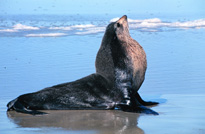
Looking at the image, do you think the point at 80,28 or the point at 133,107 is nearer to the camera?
the point at 133,107

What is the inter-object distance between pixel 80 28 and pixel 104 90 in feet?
38.9

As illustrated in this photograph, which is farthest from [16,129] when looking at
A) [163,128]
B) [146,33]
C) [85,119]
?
[146,33]

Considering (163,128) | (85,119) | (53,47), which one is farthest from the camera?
(53,47)

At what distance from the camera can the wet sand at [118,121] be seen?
198 inches

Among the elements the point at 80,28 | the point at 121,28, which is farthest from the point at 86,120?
the point at 80,28

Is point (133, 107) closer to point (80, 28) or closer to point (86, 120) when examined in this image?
point (86, 120)

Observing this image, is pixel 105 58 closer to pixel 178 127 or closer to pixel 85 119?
pixel 85 119

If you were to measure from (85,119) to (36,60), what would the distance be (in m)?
5.63

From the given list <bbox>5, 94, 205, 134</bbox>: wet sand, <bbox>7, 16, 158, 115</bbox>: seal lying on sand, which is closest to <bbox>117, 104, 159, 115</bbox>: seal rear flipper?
<bbox>7, 16, 158, 115</bbox>: seal lying on sand

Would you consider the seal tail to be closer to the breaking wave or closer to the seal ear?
the seal ear

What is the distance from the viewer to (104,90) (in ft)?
21.5

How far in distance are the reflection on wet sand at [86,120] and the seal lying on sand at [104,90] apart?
6.9 inches

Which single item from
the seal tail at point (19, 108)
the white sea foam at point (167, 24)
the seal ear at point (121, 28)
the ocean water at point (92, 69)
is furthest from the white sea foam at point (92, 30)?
the seal tail at point (19, 108)

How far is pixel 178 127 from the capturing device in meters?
5.05
